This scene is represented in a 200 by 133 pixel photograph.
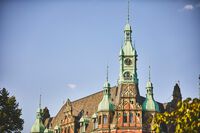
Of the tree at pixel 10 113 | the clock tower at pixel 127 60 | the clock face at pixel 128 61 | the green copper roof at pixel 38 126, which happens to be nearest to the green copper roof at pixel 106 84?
the clock tower at pixel 127 60

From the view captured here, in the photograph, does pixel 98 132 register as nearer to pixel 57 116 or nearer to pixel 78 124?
pixel 78 124

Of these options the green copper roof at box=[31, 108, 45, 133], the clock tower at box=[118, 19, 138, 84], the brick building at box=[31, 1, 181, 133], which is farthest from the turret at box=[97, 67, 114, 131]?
the green copper roof at box=[31, 108, 45, 133]

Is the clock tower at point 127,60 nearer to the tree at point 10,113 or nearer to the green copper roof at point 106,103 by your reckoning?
the green copper roof at point 106,103

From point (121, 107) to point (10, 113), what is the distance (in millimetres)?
15160

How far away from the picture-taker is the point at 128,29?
246 ft

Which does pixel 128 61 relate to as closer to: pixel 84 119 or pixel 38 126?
pixel 84 119

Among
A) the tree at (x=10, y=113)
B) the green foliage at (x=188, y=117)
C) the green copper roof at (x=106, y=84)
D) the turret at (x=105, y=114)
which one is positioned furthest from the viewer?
the green copper roof at (x=106, y=84)

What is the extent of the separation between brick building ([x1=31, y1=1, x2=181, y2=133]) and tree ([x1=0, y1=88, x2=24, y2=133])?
11.4 meters

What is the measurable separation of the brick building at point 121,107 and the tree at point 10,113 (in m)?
11.4

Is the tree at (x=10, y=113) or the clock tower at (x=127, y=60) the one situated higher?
the clock tower at (x=127, y=60)

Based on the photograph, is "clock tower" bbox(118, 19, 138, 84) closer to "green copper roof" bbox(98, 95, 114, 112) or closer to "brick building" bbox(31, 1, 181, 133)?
"brick building" bbox(31, 1, 181, 133)

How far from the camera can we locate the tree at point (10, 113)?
214 feet

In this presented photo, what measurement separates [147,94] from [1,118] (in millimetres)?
21310

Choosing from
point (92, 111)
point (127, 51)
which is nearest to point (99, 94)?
point (92, 111)
